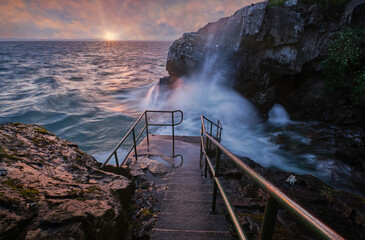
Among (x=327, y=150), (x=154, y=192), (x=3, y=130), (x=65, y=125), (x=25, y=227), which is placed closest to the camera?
(x=25, y=227)

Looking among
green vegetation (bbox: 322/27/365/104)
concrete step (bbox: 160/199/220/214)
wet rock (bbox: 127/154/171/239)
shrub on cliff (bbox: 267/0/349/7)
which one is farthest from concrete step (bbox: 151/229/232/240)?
shrub on cliff (bbox: 267/0/349/7)

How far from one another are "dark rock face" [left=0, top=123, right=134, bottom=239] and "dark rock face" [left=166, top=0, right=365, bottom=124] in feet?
38.2

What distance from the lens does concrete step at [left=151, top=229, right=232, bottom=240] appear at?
6.66ft

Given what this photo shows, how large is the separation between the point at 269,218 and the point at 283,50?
12259 millimetres

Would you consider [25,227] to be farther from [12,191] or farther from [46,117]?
[46,117]

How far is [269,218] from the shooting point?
1.05m

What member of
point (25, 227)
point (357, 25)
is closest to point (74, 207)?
point (25, 227)

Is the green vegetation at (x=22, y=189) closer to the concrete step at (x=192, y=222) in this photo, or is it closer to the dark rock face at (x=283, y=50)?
the concrete step at (x=192, y=222)

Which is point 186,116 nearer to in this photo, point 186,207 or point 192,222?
point 186,207

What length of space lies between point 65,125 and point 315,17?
19.0 metres

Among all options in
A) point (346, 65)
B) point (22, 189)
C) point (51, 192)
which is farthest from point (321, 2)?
point (22, 189)

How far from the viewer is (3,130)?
275cm

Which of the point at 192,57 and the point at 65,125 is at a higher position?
the point at 192,57

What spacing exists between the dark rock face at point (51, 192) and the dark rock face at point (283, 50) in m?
11.6
